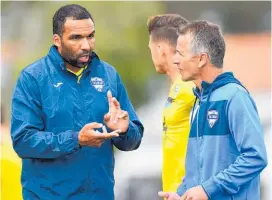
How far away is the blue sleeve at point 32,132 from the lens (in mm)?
5043

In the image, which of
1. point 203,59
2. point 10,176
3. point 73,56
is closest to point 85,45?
point 73,56

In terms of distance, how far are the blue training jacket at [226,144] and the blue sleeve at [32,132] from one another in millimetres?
733

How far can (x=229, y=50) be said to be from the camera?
11.4 meters

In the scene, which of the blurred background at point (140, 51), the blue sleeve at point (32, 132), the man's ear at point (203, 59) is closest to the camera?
the man's ear at point (203, 59)

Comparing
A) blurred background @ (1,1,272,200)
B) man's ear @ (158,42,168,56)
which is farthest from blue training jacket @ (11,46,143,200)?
blurred background @ (1,1,272,200)

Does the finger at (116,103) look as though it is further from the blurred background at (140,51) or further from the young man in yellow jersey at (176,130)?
the blurred background at (140,51)

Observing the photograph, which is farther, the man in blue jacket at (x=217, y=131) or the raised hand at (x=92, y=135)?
the raised hand at (x=92, y=135)

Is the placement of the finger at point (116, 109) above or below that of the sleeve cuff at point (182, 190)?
above

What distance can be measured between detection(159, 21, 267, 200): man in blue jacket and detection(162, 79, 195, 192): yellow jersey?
0.84 m

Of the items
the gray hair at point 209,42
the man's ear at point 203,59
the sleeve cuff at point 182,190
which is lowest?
the sleeve cuff at point 182,190

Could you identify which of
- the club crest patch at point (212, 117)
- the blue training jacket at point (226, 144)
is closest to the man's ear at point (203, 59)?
the blue training jacket at point (226, 144)

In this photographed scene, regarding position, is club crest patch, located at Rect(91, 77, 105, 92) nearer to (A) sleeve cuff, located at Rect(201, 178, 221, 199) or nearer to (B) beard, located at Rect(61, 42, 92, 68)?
(B) beard, located at Rect(61, 42, 92, 68)

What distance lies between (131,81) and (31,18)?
1.55m

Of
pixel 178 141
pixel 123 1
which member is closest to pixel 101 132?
pixel 178 141
